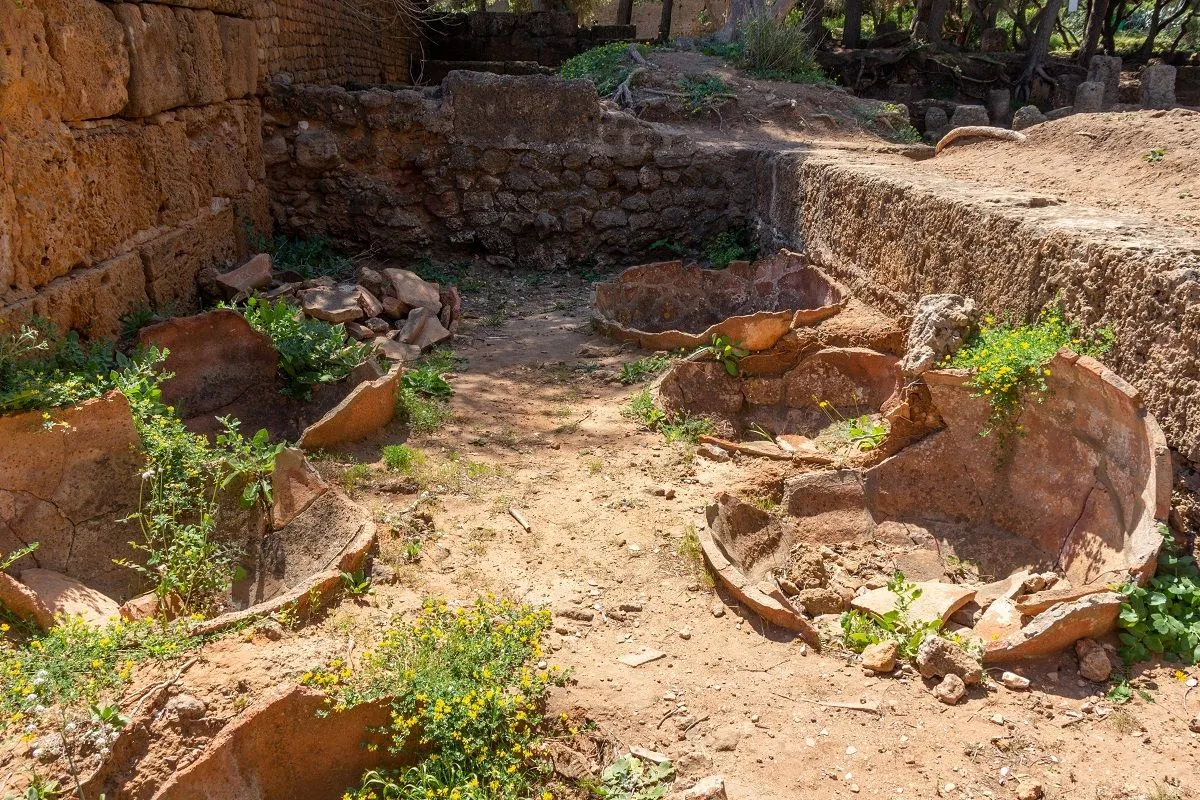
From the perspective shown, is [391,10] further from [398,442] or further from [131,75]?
[398,442]

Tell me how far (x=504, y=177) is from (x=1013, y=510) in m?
5.63

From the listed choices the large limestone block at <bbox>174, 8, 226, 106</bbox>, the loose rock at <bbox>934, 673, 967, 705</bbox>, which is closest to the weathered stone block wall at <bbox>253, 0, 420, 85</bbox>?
the large limestone block at <bbox>174, 8, 226, 106</bbox>

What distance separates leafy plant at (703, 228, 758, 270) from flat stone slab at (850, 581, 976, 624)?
4550 millimetres

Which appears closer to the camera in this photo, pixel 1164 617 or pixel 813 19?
pixel 1164 617

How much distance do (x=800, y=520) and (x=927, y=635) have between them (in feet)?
3.94

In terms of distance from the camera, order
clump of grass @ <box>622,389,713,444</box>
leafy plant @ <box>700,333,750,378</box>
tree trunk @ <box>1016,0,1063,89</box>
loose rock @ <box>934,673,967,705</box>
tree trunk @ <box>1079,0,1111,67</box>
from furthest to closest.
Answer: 1. tree trunk @ <box>1079,0,1111,67</box>
2. tree trunk @ <box>1016,0,1063,89</box>
3. leafy plant @ <box>700,333,750,378</box>
4. clump of grass @ <box>622,389,713,444</box>
5. loose rock @ <box>934,673,967,705</box>

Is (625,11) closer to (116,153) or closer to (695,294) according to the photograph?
(695,294)

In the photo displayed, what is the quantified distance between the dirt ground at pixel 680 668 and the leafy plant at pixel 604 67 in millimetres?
6413

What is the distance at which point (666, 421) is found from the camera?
5.02 meters

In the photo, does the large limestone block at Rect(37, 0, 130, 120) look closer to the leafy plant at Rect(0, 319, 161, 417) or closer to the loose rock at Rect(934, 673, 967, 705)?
the leafy plant at Rect(0, 319, 161, 417)

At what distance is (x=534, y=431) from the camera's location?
16.5 ft

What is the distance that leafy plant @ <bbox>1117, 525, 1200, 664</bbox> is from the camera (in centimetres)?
284

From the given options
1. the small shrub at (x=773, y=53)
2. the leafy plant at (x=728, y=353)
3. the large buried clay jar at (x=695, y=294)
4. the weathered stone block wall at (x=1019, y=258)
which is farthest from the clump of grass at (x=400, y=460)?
the small shrub at (x=773, y=53)

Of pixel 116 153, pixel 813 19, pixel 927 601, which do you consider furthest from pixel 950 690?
pixel 813 19
